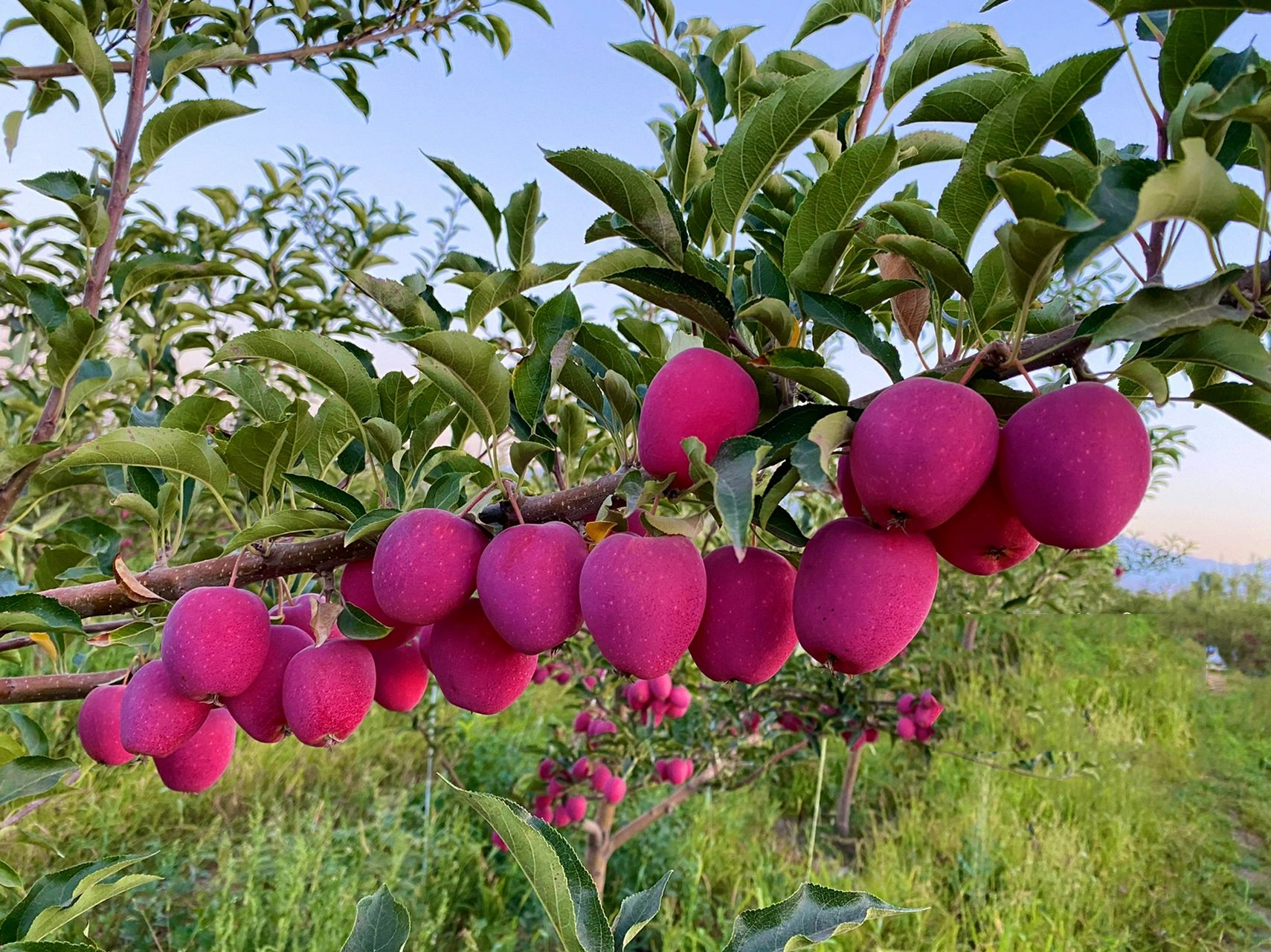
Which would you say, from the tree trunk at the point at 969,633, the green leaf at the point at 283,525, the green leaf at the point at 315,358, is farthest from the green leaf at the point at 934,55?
the tree trunk at the point at 969,633

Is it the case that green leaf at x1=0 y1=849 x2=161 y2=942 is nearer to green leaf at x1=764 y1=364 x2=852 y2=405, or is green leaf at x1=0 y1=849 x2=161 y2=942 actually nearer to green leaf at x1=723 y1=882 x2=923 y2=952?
green leaf at x1=723 y1=882 x2=923 y2=952

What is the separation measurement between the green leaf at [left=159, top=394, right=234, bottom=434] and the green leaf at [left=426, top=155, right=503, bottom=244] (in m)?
0.40

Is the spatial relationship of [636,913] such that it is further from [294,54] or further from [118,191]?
[294,54]

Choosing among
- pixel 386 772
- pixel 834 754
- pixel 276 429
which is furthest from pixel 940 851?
pixel 276 429

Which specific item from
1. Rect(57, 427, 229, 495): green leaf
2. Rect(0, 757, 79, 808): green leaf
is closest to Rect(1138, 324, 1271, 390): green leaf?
Rect(57, 427, 229, 495): green leaf

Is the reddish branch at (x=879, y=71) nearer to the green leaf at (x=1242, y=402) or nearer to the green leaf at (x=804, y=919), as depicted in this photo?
the green leaf at (x=1242, y=402)

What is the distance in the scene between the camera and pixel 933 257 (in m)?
0.57

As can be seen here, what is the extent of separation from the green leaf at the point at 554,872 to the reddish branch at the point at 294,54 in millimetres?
1596

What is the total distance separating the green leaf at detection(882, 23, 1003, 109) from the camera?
73 centimetres

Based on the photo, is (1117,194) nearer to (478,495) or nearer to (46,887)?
(478,495)

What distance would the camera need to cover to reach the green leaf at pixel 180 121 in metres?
1.25

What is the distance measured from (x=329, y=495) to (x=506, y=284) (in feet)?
0.93

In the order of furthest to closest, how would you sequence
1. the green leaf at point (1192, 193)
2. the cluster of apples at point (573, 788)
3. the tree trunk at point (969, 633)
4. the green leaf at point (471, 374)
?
the tree trunk at point (969, 633) → the cluster of apples at point (573, 788) → the green leaf at point (471, 374) → the green leaf at point (1192, 193)

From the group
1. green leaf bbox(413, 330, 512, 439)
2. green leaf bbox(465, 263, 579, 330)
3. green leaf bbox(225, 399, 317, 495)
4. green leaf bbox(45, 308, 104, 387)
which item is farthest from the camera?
green leaf bbox(45, 308, 104, 387)
